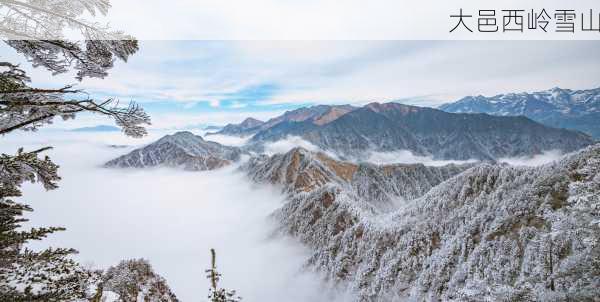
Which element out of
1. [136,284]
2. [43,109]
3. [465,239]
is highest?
[43,109]

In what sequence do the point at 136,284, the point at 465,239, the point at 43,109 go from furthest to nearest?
the point at 465,239, the point at 136,284, the point at 43,109

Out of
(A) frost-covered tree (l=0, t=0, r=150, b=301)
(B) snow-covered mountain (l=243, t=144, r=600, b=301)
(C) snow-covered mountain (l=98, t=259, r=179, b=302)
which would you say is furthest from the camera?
(B) snow-covered mountain (l=243, t=144, r=600, b=301)

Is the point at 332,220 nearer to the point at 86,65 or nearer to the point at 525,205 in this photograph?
the point at 525,205

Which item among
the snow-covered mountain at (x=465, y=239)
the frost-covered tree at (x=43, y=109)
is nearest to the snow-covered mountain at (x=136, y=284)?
the frost-covered tree at (x=43, y=109)

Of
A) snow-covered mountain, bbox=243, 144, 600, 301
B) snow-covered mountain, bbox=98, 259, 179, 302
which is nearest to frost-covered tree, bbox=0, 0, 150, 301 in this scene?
snow-covered mountain, bbox=243, 144, 600, 301

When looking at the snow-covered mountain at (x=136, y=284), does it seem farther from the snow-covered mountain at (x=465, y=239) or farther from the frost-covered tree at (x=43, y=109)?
the snow-covered mountain at (x=465, y=239)

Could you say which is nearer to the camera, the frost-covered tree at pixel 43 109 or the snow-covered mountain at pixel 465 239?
the frost-covered tree at pixel 43 109

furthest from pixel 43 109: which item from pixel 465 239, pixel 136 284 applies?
pixel 465 239

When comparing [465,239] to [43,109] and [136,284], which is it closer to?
[136,284]

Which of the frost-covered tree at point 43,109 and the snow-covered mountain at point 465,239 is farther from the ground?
the frost-covered tree at point 43,109

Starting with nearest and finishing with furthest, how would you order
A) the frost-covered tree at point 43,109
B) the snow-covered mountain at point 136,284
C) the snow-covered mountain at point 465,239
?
the frost-covered tree at point 43,109 → the snow-covered mountain at point 136,284 → the snow-covered mountain at point 465,239

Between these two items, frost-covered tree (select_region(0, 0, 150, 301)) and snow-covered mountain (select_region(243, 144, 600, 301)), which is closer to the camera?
frost-covered tree (select_region(0, 0, 150, 301))

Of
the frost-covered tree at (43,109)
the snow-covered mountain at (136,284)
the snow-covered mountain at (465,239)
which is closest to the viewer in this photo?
the frost-covered tree at (43,109)

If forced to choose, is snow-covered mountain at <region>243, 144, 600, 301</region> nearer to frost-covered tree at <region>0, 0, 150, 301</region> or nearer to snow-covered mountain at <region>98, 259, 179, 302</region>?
frost-covered tree at <region>0, 0, 150, 301</region>
